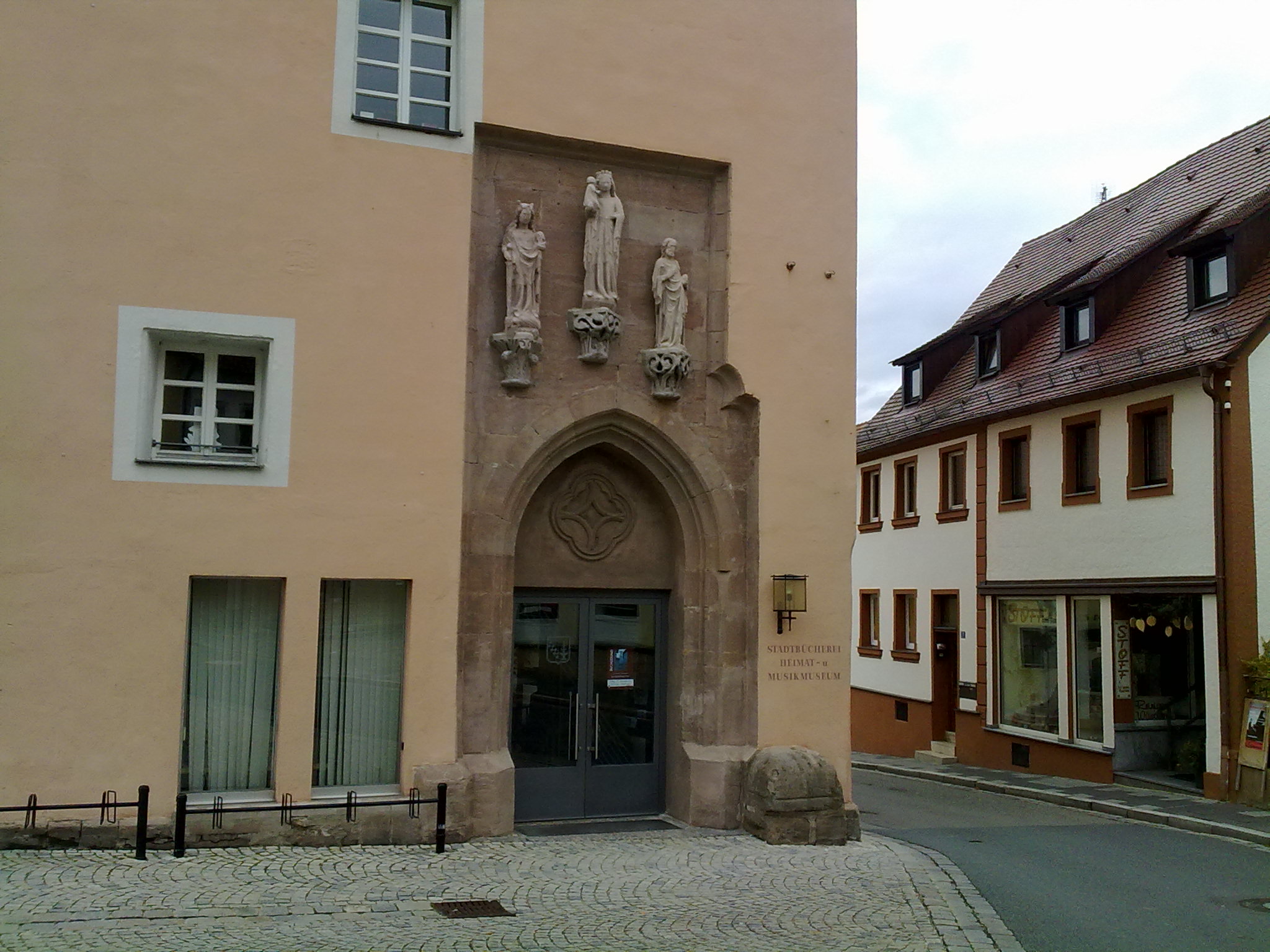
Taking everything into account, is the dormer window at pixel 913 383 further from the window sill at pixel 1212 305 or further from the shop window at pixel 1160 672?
the shop window at pixel 1160 672

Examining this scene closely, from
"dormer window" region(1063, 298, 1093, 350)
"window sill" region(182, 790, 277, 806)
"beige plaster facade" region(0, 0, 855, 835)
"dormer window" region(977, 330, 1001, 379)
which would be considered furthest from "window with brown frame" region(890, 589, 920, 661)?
"window sill" region(182, 790, 277, 806)

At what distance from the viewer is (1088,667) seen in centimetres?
2047

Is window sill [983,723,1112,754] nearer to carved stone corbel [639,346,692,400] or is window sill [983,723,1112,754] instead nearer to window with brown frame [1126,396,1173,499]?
window with brown frame [1126,396,1173,499]

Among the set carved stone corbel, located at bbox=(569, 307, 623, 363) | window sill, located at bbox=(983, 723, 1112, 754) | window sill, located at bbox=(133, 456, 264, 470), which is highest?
carved stone corbel, located at bbox=(569, 307, 623, 363)

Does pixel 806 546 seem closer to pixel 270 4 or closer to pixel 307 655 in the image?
pixel 307 655

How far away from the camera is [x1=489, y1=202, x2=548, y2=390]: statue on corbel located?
1197 cm

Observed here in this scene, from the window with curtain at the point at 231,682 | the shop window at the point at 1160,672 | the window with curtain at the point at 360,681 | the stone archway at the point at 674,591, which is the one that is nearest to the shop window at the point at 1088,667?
the shop window at the point at 1160,672

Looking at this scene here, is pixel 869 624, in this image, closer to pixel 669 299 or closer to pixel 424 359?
pixel 669 299

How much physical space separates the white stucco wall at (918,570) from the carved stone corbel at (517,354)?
1145cm

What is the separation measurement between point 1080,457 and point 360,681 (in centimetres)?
1402

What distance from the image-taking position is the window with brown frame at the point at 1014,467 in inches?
886

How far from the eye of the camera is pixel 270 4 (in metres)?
11.3

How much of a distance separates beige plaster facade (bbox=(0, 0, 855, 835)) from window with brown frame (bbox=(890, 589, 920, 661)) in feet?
47.4

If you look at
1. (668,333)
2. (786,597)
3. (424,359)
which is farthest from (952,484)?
(424,359)
